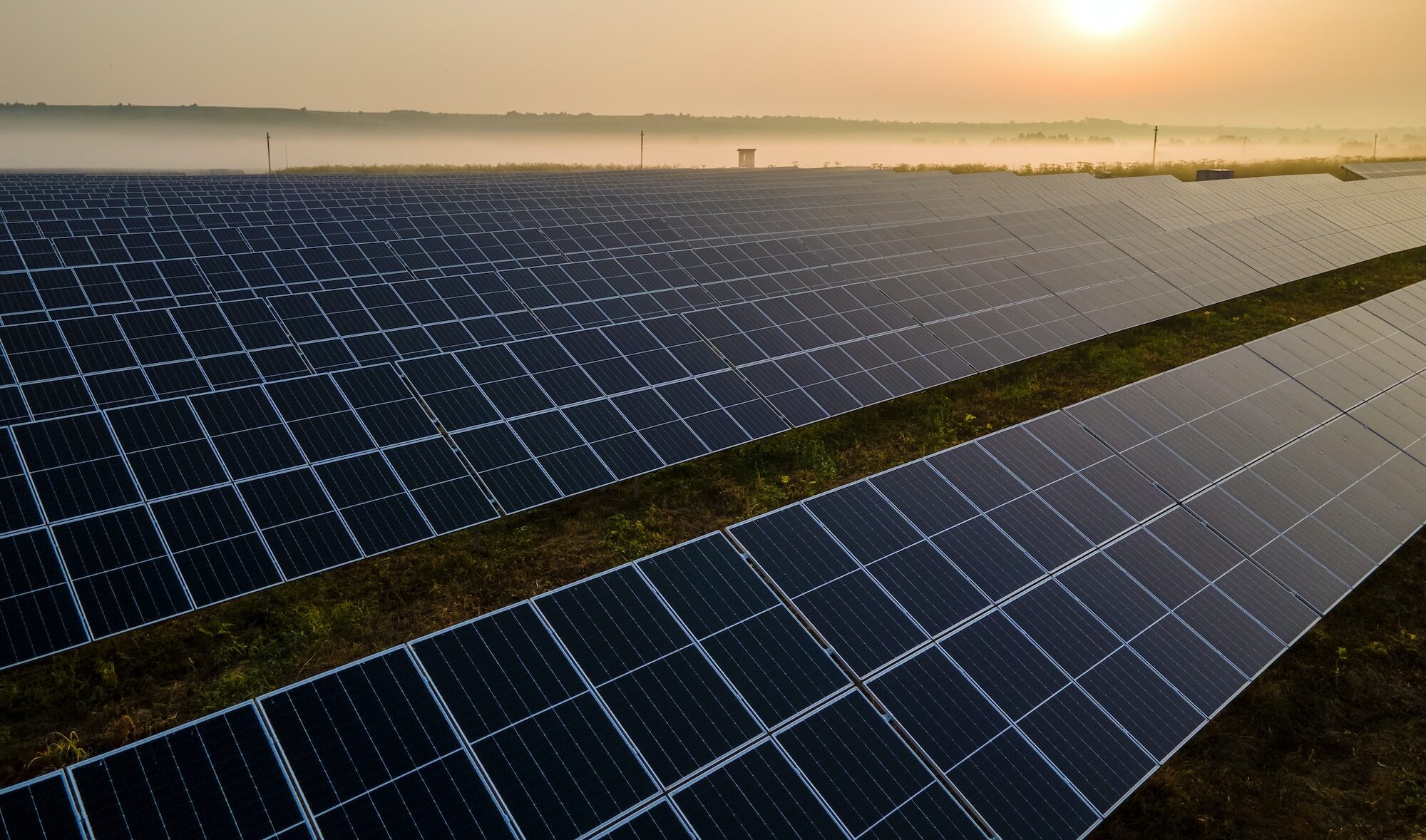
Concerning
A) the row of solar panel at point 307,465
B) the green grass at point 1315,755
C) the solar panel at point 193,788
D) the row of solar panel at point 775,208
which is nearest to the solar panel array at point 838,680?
the solar panel at point 193,788

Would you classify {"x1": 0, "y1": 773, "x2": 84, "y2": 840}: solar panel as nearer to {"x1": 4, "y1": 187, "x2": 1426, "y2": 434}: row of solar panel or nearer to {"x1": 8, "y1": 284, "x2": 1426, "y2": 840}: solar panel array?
{"x1": 8, "y1": 284, "x2": 1426, "y2": 840}: solar panel array

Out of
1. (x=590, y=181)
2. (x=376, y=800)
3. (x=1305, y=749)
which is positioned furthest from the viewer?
(x=590, y=181)

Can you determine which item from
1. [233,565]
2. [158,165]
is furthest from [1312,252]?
[158,165]

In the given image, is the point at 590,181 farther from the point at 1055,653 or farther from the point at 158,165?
the point at 158,165

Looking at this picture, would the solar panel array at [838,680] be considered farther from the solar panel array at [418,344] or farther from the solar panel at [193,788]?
the solar panel array at [418,344]

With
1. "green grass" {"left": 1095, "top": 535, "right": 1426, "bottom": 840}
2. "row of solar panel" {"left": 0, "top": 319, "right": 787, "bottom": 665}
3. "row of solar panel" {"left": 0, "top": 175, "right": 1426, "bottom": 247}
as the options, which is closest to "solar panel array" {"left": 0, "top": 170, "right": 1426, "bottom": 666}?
"row of solar panel" {"left": 0, "top": 319, "right": 787, "bottom": 665}

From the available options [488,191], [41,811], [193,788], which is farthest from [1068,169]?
[41,811]
